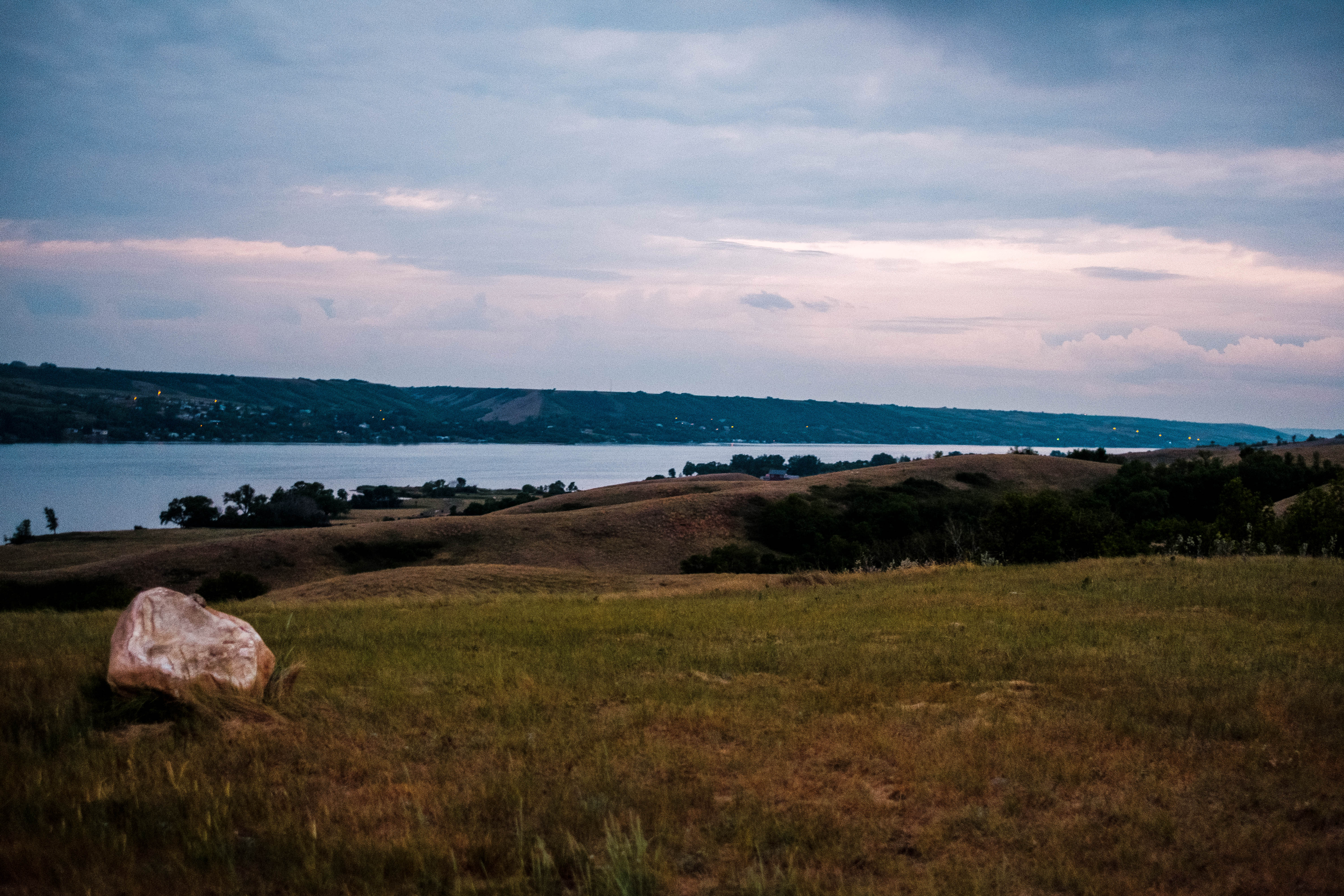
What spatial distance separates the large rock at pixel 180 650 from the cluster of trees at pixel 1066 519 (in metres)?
25.1

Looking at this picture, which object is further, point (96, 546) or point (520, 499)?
point (520, 499)

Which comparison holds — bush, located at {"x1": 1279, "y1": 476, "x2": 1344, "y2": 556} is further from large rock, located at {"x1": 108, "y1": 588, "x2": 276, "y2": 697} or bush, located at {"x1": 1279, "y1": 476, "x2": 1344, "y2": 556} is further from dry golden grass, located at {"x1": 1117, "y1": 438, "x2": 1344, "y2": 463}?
dry golden grass, located at {"x1": 1117, "y1": 438, "x2": 1344, "y2": 463}


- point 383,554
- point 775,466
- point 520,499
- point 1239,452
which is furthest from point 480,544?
point 775,466

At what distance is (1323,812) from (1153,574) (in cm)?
1569

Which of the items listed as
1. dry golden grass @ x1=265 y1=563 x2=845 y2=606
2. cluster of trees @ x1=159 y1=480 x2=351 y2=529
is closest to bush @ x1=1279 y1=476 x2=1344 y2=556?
dry golden grass @ x1=265 y1=563 x2=845 y2=606

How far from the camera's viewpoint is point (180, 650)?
28.3 ft

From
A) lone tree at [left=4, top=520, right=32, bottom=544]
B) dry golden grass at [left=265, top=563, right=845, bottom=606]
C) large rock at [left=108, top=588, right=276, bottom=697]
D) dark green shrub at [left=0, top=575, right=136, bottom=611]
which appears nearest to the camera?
large rock at [left=108, top=588, right=276, bottom=697]

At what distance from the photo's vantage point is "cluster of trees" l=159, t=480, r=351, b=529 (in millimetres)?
106750

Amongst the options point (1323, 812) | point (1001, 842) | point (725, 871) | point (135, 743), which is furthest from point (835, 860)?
point (135, 743)

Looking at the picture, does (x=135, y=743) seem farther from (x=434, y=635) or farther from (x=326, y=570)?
(x=326, y=570)

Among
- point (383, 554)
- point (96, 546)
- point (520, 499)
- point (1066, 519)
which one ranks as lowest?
point (96, 546)

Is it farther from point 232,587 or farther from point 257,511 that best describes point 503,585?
point 257,511

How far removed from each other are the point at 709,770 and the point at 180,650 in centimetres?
544

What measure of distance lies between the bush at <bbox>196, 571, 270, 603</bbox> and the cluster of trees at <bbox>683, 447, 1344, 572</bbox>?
1132 inches
